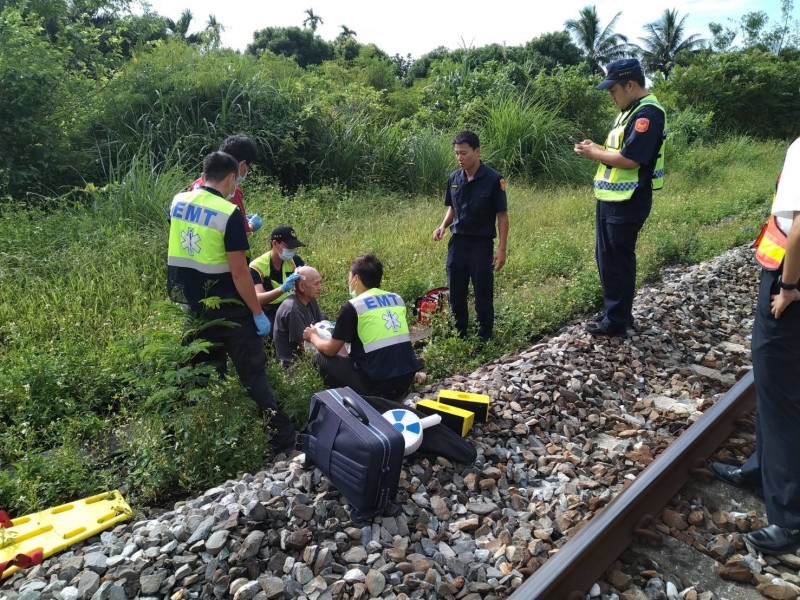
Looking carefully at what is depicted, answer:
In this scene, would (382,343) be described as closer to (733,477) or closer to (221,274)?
(221,274)

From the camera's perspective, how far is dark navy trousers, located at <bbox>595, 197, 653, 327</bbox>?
16.4 ft

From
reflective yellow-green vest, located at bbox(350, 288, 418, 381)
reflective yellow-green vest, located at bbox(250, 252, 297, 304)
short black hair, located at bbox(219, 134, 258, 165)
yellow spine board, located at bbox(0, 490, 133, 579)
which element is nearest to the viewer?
yellow spine board, located at bbox(0, 490, 133, 579)

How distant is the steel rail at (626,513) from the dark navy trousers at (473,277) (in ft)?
7.03

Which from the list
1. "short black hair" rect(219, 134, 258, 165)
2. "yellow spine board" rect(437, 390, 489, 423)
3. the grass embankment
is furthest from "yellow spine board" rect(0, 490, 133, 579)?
"short black hair" rect(219, 134, 258, 165)

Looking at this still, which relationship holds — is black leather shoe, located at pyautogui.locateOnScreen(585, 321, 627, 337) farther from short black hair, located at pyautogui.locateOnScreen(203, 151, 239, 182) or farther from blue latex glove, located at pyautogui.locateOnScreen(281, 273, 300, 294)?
short black hair, located at pyautogui.locateOnScreen(203, 151, 239, 182)

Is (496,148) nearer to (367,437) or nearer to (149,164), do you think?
(149,164)

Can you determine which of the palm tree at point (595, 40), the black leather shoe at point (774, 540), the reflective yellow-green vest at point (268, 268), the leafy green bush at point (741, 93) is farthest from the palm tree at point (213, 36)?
the palm tree at point (595, 40)

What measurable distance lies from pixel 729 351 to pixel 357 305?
3.58 m

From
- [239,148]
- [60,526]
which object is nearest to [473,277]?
[239,148]

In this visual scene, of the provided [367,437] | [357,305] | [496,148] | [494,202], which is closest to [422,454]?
[367,437]

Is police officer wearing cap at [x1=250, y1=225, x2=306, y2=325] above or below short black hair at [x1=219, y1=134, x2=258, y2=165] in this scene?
below

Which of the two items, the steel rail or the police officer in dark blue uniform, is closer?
the steel rail

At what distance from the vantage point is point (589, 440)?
12.6ft

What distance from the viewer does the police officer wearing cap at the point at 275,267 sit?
5.04 meters
